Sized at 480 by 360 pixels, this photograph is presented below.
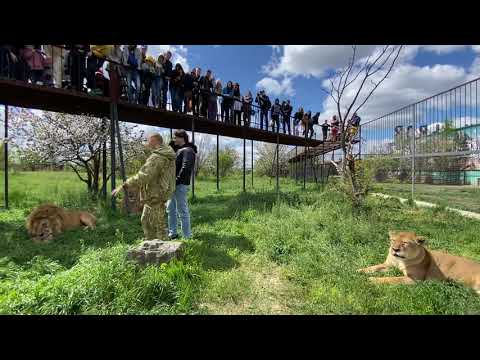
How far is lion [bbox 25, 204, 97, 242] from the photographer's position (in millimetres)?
4508

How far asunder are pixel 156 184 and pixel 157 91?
5.34 m

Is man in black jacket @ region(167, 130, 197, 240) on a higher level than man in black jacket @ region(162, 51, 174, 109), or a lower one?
lower

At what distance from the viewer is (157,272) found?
2.71m

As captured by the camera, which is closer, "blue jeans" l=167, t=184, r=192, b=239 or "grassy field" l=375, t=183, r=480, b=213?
"blue jeans" l=167, t=184, r=192, b=239

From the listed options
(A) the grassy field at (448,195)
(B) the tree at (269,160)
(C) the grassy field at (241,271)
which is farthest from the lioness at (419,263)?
(B) the tree at (269,160)

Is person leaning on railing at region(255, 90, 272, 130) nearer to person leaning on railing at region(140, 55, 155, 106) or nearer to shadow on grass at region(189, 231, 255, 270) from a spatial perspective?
person leaning on railing at region(140, 55, 155, 106)

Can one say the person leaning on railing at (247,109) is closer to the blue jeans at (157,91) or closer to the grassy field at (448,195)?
the blue jeans at (157,91)

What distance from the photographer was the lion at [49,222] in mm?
4508

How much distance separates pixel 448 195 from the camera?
805 centimetres

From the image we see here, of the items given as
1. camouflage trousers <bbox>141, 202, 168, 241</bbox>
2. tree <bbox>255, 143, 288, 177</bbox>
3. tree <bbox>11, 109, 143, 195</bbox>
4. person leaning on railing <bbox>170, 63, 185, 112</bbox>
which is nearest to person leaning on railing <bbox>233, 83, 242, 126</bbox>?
person leaning on railing <bbox>170, 63, 185, 112</bbox>

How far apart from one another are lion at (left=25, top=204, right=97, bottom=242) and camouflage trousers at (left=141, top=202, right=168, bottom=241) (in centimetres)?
223

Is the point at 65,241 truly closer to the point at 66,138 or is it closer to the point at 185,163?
the point at 185,163
